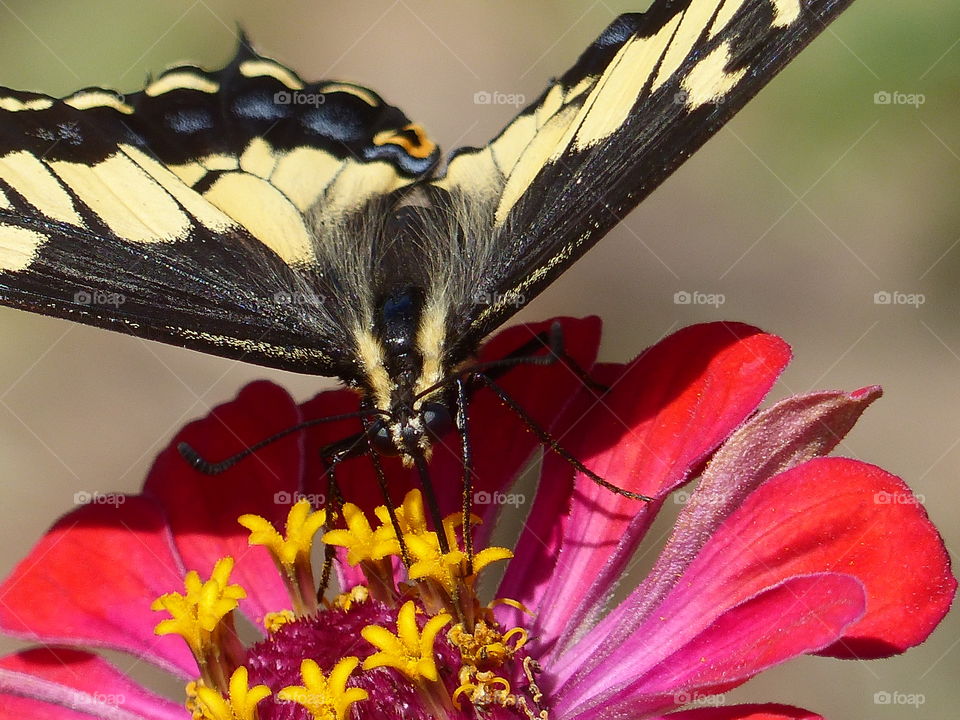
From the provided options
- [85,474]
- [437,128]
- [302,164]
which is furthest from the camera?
[437,128]

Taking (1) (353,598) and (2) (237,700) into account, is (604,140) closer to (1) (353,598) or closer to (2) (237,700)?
(1) (353,598)

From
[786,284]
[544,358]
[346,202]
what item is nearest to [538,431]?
[544,358]

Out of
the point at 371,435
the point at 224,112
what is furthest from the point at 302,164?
the point at 371,435

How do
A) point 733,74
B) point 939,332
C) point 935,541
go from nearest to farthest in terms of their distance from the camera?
point 935,541, point 733,74, point 939,332

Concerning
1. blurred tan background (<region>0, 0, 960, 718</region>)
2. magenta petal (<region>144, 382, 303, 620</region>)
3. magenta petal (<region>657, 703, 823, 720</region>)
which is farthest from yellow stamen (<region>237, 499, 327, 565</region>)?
blurred tan background (<region>0, 0, 960, 718</region>)

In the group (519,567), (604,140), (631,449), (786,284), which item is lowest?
(519,567)

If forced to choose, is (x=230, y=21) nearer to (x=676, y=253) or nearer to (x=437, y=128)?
(x=437, y=128)

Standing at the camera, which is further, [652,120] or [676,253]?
[676,253]
